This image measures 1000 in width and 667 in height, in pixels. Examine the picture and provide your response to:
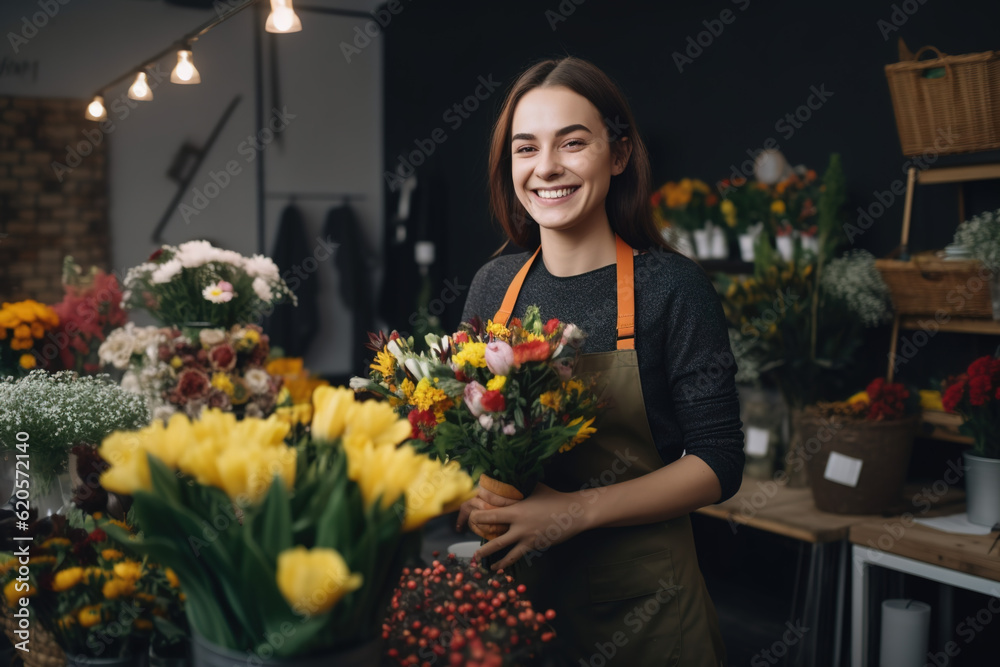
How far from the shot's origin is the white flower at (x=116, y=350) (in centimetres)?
222

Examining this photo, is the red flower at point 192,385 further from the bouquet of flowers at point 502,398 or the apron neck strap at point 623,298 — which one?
the bouquet of flowers at point 502,398

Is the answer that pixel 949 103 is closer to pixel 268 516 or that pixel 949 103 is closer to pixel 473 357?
pixel 473 357

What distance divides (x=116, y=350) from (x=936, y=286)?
2.67 metres

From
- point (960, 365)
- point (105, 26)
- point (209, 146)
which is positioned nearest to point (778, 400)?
point (960, 365)

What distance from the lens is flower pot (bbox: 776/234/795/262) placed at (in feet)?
10.6

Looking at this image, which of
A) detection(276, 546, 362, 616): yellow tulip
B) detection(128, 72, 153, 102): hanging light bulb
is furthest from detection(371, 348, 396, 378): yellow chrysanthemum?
detection(128, 72, 153, 102): hanging light bulb

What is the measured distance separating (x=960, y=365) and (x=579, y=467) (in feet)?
7.37

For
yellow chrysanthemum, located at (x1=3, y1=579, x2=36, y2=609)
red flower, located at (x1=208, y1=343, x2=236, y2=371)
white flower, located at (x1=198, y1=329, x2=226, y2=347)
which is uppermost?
white flower, located at (x1=198, y1=329, x2=226, y2=347)

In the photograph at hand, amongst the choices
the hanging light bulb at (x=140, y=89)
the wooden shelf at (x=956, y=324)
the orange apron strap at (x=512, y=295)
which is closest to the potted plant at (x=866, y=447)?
the wooden shelf at (x=956, y=324)

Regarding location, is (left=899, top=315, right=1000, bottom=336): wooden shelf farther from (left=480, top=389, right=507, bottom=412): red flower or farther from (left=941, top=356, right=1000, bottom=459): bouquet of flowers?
(left=480, top=389, right=507, bottom=412): red flower

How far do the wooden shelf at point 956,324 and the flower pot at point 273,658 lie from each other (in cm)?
266

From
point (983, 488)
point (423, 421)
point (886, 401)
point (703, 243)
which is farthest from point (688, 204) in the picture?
point (423, 421)

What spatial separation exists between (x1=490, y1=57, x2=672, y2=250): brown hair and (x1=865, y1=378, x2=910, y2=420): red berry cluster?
1509 mm

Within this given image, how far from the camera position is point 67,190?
5523 mm
